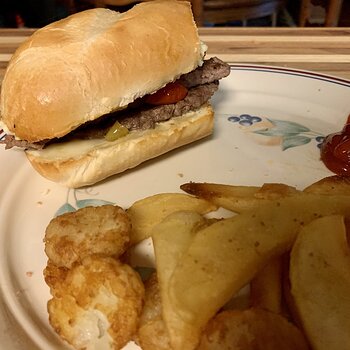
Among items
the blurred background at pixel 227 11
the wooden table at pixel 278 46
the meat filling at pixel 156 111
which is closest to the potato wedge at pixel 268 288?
the meat filling at pixel 156 111

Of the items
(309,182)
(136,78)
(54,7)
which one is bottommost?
(54,7)

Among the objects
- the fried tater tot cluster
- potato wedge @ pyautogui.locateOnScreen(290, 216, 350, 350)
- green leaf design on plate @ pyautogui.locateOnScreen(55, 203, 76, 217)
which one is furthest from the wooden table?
the fried tater tot cluster

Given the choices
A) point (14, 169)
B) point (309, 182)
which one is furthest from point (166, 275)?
point (14, 169)

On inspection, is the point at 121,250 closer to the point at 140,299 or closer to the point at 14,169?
the point at 140,299

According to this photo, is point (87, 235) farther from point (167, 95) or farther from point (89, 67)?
point (167, 95)

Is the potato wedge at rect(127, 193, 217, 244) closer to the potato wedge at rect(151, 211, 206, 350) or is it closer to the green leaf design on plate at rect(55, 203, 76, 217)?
the potato wedge at rect(151, 211, 206, 350)

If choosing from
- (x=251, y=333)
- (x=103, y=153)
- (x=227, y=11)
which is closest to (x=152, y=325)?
(x=251, y=333)
